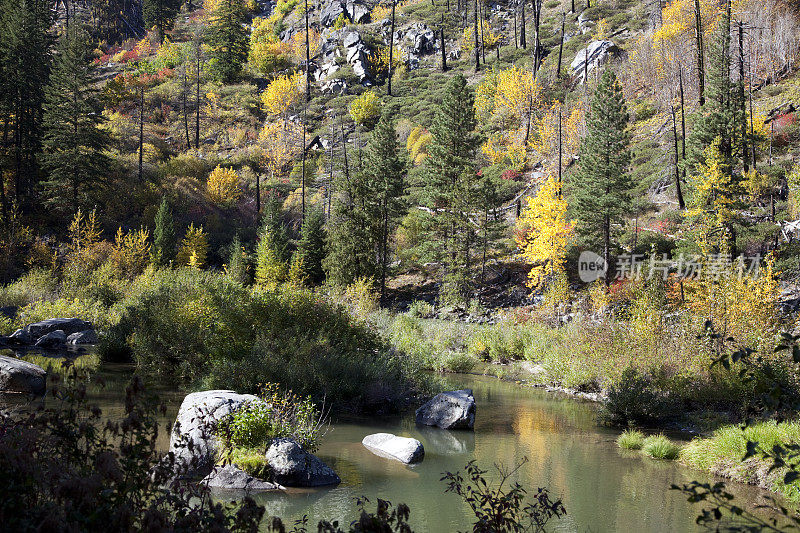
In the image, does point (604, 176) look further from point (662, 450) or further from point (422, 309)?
point (662, 450)

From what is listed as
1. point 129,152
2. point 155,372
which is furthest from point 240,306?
point 129,152

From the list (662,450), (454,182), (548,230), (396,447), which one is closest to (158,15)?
(454,182)

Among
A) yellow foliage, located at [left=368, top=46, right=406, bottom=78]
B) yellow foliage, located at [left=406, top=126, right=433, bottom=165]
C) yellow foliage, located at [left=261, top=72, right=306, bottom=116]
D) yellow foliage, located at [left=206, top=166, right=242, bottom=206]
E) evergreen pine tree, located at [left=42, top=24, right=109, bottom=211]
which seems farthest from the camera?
yellow foliage, located at [left=368, top=46, right=406, bottom=78]

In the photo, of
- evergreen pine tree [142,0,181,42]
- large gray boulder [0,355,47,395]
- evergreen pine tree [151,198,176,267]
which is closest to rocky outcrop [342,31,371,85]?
evergreen pine tree [142,0,181,42]

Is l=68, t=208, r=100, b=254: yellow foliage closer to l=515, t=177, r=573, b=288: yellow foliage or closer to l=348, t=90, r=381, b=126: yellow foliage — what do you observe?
l=515, t=177, r=573, b=288: yellow foliage

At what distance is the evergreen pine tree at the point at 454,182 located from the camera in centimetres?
3809

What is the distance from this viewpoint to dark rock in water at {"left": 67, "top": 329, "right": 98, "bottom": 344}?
80.2 ft

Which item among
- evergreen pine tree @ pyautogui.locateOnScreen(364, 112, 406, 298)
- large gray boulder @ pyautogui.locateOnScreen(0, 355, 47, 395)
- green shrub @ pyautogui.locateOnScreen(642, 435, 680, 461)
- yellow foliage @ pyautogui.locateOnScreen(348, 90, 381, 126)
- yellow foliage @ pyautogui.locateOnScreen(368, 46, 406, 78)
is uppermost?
yellow foliage @ pyautogui.locateOnScreen(368, 46, 406, 78)

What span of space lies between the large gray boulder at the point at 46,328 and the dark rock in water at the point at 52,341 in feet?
1.29

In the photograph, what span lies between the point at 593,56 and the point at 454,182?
3076 centimetres

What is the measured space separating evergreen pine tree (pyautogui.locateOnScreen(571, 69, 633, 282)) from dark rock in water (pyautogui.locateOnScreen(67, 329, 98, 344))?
27.8 meters

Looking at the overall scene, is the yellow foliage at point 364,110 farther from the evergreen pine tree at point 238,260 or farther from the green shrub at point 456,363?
the green shrub at point 456,363

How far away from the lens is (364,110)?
222 ft

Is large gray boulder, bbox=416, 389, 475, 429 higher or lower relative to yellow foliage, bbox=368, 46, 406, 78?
lower
